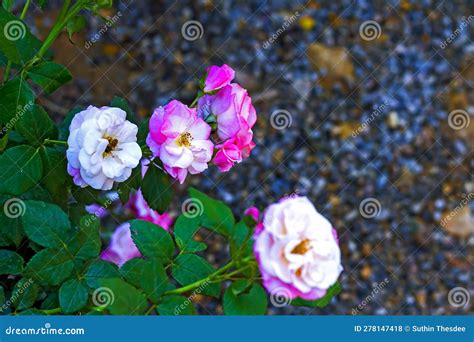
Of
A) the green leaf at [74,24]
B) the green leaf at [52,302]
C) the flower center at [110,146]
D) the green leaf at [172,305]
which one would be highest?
the green leaf at [74,24]

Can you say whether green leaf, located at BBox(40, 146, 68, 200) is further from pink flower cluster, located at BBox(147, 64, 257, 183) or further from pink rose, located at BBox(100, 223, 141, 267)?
pink rose, located at BBox(100, 223, 141, 267)

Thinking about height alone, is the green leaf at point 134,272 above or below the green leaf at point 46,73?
below

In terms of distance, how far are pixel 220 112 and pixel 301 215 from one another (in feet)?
0.93

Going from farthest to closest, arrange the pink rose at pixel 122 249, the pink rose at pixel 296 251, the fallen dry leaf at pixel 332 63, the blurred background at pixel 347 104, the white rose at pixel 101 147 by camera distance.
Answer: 1. the fallen dry leaf at pixel 332 63
2. the blurred background at pixel 347 104
3. the pink rose at pixel 122 249
4. the white rose at pixel 101 147
5. the pink rose at pixel 296 251

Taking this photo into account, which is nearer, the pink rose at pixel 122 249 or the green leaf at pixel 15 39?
the green leaf at pixel 15 39

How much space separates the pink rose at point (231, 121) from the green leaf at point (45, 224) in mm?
224

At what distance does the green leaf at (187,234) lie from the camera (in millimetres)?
1143

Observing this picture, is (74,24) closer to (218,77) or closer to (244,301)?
(218,77)

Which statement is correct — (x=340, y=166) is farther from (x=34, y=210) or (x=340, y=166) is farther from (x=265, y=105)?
(x=34, y=210)

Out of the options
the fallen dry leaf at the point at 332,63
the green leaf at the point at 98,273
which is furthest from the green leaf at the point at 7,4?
the fallen dry leaf at the point at 332,63

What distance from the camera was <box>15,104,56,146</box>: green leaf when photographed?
1.15 metres

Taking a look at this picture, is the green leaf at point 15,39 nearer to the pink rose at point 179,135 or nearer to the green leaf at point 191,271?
the pink rose at point 179,135

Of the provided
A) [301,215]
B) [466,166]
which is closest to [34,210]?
[301,215]

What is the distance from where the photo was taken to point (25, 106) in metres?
1.16
